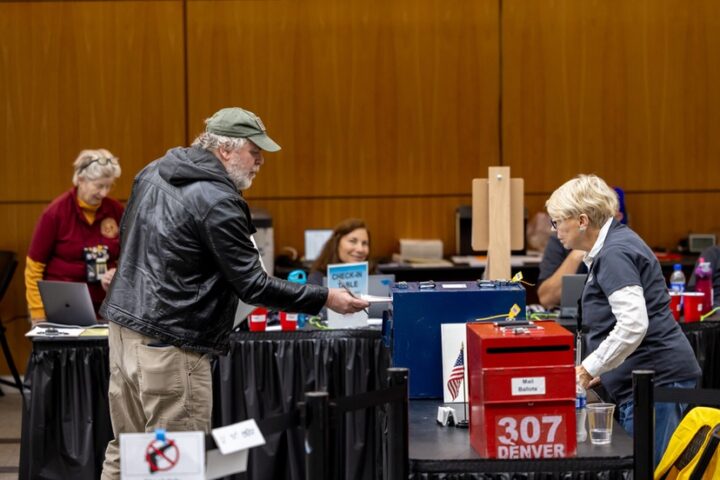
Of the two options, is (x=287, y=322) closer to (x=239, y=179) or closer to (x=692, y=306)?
(x=239, y=179)

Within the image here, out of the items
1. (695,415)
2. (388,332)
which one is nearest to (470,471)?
(695,415)

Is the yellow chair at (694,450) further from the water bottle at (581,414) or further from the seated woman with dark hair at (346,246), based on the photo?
the seated woman with dark hair at (346,246)

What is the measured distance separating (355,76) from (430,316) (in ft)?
13.9

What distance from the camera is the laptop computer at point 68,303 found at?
464 centimetres

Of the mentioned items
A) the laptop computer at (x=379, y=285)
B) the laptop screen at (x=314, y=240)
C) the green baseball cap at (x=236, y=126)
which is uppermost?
the green baseball cap at (x=236, y=126)

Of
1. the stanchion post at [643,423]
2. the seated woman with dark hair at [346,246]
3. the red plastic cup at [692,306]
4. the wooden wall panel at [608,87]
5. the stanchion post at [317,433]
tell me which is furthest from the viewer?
the wooden wall panel at [608,87]

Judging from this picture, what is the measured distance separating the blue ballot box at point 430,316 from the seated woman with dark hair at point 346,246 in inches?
78.2

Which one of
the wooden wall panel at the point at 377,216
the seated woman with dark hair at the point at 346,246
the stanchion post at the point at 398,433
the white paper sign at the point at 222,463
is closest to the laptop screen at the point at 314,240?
the wooden wall panel at the point at 377,216

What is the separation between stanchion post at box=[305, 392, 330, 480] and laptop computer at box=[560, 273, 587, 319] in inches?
98.5

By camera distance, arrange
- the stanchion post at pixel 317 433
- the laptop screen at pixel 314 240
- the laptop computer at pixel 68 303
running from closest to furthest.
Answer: the stanchion post at pixel 317 433 < the laptop computer at pixel 68 303 < the laptop screen at pixel 314 240

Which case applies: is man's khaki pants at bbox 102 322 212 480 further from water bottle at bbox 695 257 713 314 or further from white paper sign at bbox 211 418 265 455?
water bottle at bbox 695 257 713 314

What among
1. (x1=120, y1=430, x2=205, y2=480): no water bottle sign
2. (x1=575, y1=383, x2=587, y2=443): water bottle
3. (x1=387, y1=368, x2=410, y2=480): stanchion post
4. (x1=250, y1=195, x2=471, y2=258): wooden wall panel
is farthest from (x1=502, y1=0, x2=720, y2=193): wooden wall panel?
(x1=120, y1=430, x2=205, y2=480): no water bottle sign

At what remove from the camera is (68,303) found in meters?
4.67

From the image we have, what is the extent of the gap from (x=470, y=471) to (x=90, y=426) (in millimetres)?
2355
